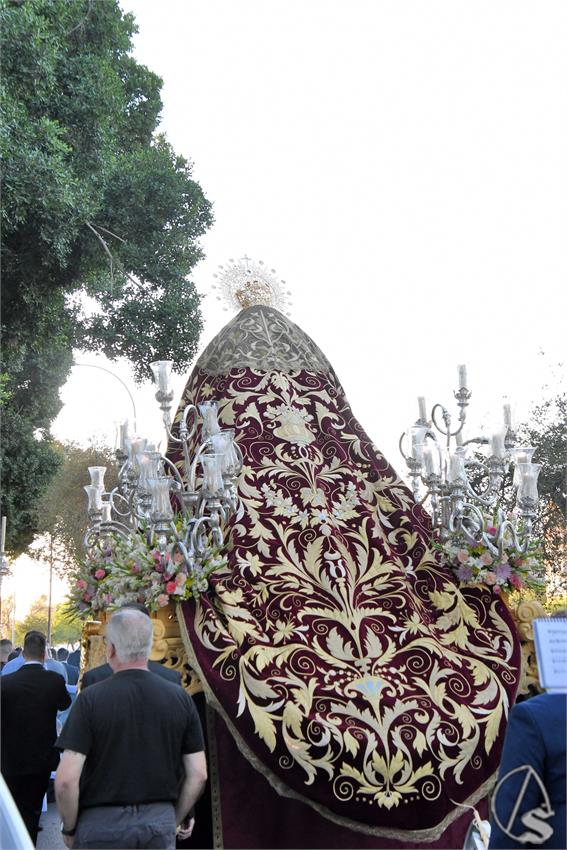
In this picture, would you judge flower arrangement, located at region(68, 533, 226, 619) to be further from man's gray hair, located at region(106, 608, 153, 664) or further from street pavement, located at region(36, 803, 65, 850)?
man's gray hair, located at region(106, 608, 153, 664)

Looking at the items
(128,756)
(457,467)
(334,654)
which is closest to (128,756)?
(128,756)

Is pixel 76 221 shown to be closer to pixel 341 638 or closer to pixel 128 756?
pixel 341 638

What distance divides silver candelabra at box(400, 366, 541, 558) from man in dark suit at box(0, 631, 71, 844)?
2510 mm

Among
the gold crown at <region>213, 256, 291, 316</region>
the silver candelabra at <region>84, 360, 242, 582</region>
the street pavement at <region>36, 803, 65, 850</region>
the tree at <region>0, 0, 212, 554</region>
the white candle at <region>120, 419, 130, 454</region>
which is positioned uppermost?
the tree at <region>0, 0, 212, 554</region>

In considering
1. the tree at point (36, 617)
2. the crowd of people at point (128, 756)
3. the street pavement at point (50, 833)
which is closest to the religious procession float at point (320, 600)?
the street pavement at point (50, 833)

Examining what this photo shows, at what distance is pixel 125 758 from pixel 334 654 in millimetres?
2295

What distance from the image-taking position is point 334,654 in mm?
5527

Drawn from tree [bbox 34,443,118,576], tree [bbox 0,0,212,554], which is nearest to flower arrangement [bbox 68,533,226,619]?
tree [bbox 0,0,212,554]

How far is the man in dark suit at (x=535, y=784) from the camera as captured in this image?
2432mm

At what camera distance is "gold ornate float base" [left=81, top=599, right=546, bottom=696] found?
5613 mm

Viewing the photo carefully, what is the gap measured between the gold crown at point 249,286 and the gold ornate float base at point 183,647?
2713mm

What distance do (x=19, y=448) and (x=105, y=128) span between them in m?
5.52

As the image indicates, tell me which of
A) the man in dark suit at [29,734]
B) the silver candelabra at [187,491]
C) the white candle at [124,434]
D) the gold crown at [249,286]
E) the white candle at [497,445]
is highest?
the gold crown at [249,286]

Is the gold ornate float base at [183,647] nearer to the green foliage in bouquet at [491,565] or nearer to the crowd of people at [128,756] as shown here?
the green foliage in bouquet at [491,565]
